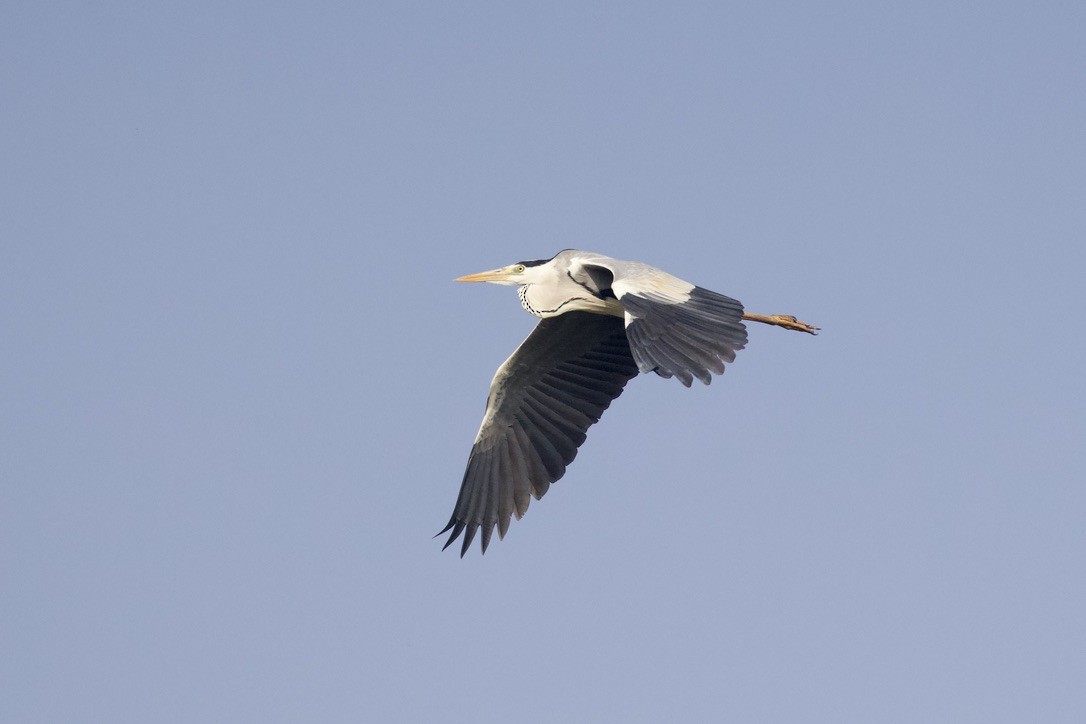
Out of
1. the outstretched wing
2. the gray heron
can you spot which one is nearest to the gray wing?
the gray heron

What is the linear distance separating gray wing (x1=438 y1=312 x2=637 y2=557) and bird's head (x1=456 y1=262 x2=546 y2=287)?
41cm

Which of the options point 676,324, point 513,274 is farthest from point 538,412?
point 676,324

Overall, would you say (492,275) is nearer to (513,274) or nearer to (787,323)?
(513,274)

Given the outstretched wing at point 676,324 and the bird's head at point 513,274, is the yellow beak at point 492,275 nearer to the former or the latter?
the bird's head at point 513,274

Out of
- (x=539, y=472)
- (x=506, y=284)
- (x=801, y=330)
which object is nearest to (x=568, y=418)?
(x=539, y=472)

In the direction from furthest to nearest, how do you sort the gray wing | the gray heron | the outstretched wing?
1. the gray wing
2. the gray heron
3. the outstretched wing

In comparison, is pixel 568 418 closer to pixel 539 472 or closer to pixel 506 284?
pixel 539 472

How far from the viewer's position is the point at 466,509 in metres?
12.3

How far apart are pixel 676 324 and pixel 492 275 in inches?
127

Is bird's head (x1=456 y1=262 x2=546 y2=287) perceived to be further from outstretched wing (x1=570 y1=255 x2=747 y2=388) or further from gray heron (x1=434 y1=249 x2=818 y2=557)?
outstretched wing (x1=570 y1=255 x2=747 y2=388)

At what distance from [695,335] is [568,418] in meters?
2.83

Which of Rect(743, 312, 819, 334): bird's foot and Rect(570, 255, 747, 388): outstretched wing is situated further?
Rect(743, 312, 819, 334): bird's foot

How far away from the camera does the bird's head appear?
12.2 m

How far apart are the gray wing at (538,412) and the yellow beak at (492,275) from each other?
0.58 m
